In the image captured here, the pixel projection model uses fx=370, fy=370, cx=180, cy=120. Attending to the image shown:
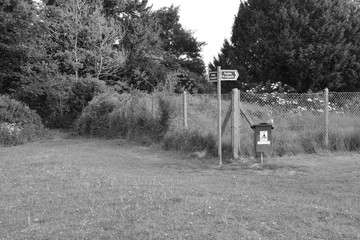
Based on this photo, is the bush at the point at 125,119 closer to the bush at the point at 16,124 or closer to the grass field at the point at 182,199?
the bush at the point at 16,124

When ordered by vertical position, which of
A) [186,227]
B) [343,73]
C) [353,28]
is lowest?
[186,227]

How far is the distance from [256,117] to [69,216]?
23.2ft

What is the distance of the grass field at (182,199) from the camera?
4.17 meters

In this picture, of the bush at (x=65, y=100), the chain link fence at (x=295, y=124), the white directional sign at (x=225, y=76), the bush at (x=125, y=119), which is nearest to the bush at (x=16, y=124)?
the bush at (x=125, y=119)

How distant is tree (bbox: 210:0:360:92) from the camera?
2025 cm

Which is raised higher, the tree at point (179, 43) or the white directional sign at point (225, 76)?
the tree at point (179, 43)

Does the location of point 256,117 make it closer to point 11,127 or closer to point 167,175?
point 167,175

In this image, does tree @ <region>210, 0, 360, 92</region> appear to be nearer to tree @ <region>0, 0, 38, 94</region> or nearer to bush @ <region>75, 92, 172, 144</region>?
bush @ <region>75, 92, 172, 144</region>

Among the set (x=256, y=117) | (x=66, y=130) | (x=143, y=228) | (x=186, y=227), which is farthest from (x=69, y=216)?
(x=66, y=130)

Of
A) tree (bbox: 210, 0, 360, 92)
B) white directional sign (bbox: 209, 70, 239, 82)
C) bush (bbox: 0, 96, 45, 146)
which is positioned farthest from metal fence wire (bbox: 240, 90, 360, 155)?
tree (bbox: 210, 0, 360, 92)

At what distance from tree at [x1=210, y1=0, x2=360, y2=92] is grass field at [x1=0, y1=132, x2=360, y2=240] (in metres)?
12.3

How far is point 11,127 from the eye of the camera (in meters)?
15.0

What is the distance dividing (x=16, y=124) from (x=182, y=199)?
41.4 feet

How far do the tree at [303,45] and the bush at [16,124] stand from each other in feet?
39.7
